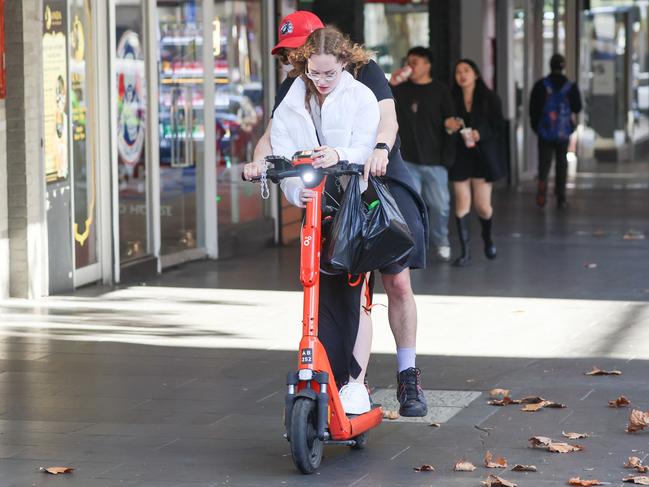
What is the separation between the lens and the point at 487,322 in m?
9.69

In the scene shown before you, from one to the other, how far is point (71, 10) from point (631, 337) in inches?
197

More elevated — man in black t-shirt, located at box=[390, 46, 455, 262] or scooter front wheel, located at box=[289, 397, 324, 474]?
man in black t-shirt, located at box=[390, 46, 455, 262]

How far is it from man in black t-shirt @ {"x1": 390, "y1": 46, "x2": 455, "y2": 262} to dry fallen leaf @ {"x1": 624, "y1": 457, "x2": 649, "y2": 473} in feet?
22.8

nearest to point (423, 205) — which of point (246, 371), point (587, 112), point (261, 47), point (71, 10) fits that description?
point (246, 371)

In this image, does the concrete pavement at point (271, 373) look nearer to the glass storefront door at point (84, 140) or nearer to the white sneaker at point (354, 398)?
the white sneaker at point (354, 398)

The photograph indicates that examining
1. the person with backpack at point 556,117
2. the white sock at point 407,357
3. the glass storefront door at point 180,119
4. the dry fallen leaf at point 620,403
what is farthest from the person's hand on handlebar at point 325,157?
the person with backpack at point 556,117

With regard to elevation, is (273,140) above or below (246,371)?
above

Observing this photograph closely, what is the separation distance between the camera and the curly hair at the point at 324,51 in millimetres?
5781

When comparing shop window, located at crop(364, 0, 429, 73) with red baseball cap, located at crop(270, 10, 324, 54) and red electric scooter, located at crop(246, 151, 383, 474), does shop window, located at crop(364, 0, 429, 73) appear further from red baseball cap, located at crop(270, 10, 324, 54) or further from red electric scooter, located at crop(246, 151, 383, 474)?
red electric scooter, located at crop(246, 151, 383, 474)

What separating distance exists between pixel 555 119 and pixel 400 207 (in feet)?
42.8

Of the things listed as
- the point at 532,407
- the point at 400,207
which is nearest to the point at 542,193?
the point at 532,407

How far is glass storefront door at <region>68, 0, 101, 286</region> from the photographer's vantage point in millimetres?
11438

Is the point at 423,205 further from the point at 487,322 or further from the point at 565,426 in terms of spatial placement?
the point at 487,322

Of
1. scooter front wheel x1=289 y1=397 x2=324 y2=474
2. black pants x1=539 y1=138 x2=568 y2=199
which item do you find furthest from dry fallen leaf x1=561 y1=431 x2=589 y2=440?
black pants x1=539 y1=138 x2=568 y2=199
